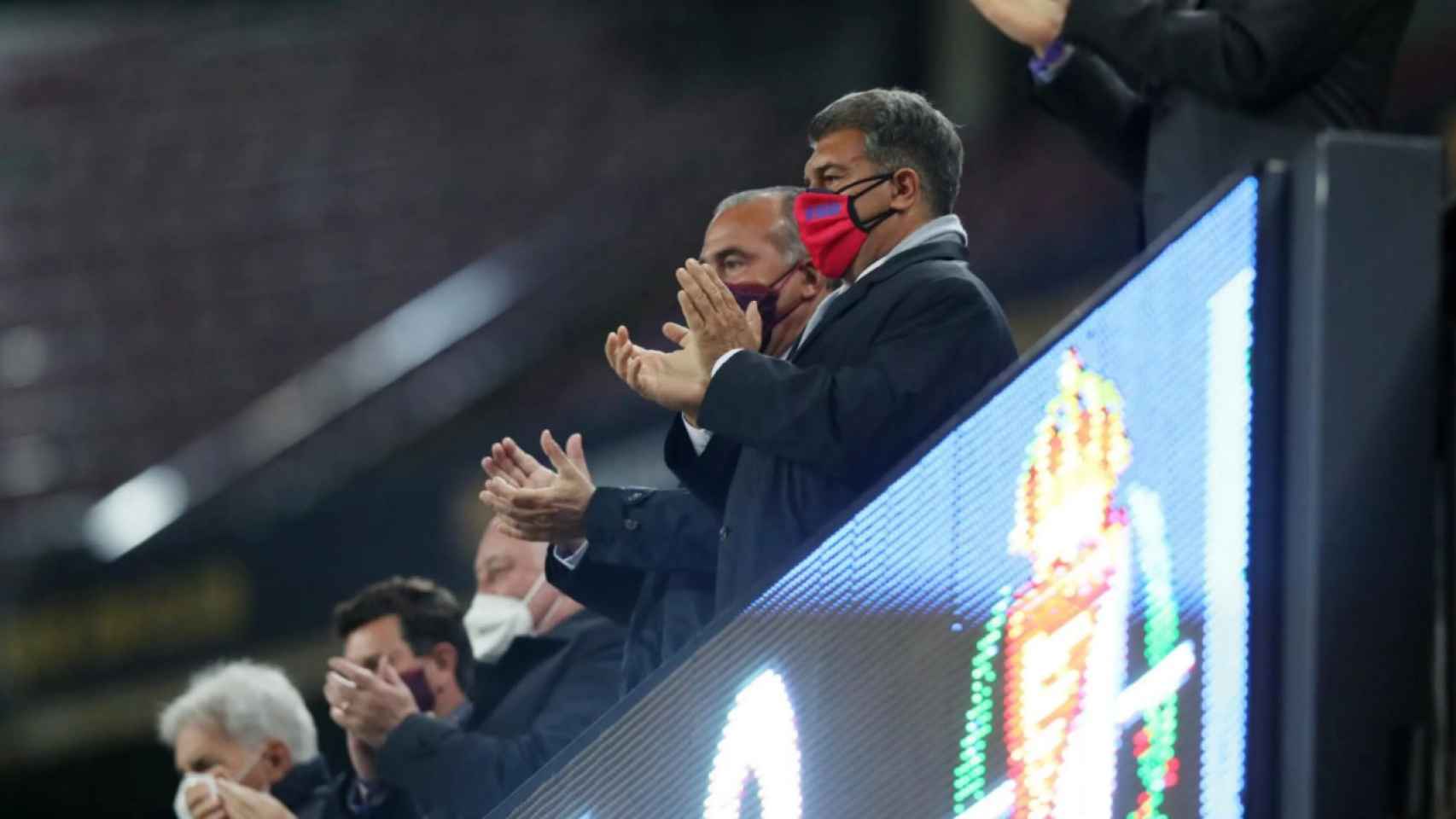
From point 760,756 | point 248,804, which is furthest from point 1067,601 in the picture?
point 248,804

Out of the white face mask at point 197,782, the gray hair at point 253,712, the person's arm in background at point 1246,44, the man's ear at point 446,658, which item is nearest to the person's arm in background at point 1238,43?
the person's arm in background at point 1246,44

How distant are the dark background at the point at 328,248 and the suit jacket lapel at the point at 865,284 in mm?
2617

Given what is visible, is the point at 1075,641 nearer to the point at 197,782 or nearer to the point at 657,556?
the point at 657,556

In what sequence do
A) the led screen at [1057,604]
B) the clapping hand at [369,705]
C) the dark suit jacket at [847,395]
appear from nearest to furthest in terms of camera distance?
the led screen at [1057,604] → the dark suit jacket at [847,395] → the clapping hand at [369,705]

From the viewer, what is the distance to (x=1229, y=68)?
2.43 m

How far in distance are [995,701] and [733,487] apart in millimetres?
576

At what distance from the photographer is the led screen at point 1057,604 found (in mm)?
1952

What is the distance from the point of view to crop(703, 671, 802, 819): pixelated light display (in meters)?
2.12

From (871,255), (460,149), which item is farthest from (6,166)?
(871,255)

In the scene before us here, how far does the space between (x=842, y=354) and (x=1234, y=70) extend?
0.45m

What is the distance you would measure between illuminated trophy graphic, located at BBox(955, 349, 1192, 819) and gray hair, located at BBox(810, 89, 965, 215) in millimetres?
651

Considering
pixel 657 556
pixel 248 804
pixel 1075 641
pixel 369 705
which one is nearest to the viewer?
pixel 1075 641

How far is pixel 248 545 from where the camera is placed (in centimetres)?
702

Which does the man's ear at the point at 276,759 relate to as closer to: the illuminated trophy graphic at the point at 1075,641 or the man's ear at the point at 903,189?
the man's ear at the point at 903,189
